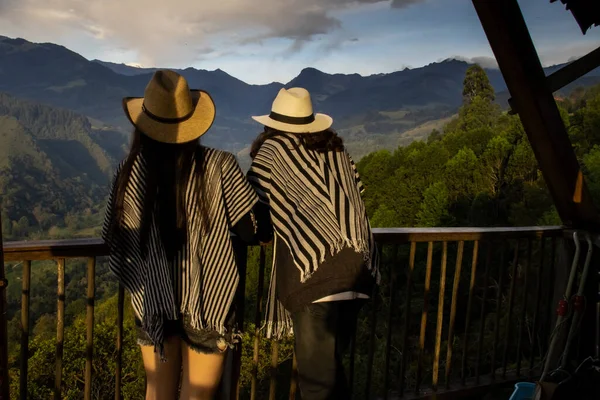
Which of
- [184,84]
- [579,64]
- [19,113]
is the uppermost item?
[19,113]

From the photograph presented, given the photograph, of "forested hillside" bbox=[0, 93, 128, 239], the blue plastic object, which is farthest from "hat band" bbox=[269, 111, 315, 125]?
"forested hillside" bbox=[0, 93, 128, 239]

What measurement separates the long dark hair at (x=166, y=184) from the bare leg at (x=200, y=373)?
0.36m

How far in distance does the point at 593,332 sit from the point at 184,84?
2553 millimetres

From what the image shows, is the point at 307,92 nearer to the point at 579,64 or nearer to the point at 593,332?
the point at 579,64

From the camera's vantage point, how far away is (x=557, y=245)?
10.4 feet

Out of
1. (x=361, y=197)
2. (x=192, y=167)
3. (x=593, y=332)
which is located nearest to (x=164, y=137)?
(x=192, y=167)

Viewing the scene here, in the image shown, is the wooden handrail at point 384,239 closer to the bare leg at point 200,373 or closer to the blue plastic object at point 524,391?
the bare leg at point 200,373

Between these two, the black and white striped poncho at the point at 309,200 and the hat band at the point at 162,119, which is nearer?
the hat band at the point at 162,119

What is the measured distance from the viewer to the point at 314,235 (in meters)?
1.75

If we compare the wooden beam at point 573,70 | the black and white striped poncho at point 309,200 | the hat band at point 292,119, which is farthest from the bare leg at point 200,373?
the wooden beam at point 573,70

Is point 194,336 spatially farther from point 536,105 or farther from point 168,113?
point 536,105

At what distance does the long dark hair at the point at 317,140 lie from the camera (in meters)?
1.80

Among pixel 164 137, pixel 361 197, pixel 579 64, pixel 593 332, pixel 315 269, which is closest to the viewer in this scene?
pixel 164 137

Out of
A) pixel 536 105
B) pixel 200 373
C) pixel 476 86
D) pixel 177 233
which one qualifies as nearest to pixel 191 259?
pixel 177 233
